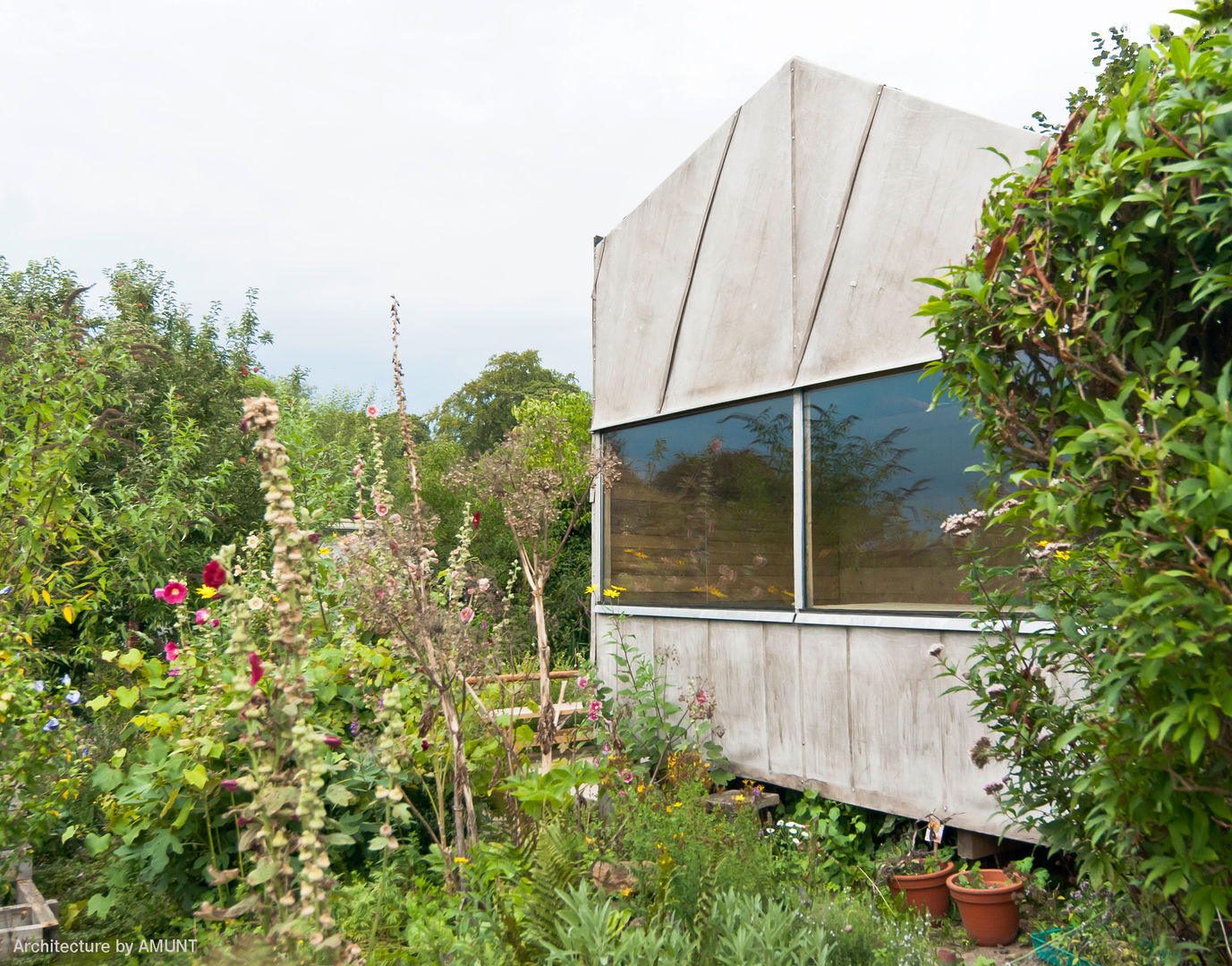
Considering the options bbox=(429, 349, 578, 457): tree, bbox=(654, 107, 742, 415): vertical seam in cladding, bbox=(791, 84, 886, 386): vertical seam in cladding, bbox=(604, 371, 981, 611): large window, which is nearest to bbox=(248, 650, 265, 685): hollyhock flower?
bbox=(604, 371, 981, 611): large window

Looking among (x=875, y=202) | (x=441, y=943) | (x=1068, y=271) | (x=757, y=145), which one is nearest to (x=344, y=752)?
(x=441, y=943)

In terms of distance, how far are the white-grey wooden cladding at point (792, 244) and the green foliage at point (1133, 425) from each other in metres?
1.37

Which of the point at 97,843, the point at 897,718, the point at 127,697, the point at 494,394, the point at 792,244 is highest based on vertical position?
the point at 494,394

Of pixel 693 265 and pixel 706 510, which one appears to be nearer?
pixel 706 510

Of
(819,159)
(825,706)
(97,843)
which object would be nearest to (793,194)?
(819,159)

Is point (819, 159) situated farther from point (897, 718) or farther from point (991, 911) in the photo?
point (991, 911)

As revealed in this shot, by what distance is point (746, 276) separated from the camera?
16.0 ft

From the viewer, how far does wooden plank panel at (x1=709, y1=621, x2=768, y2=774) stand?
4.54m

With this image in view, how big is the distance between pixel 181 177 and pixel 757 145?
29.5 ft

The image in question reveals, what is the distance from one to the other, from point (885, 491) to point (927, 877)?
178cm

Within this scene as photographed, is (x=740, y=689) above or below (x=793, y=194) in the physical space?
below

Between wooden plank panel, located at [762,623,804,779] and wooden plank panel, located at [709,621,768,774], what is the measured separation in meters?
0.05

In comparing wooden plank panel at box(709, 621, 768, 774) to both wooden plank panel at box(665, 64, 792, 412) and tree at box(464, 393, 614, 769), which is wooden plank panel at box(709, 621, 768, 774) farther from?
wooden plank panel at box(665, 64, 792, 412)

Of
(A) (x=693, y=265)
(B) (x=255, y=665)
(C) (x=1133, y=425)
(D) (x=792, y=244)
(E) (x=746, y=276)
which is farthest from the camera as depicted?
(A) (x=693, y=265)
